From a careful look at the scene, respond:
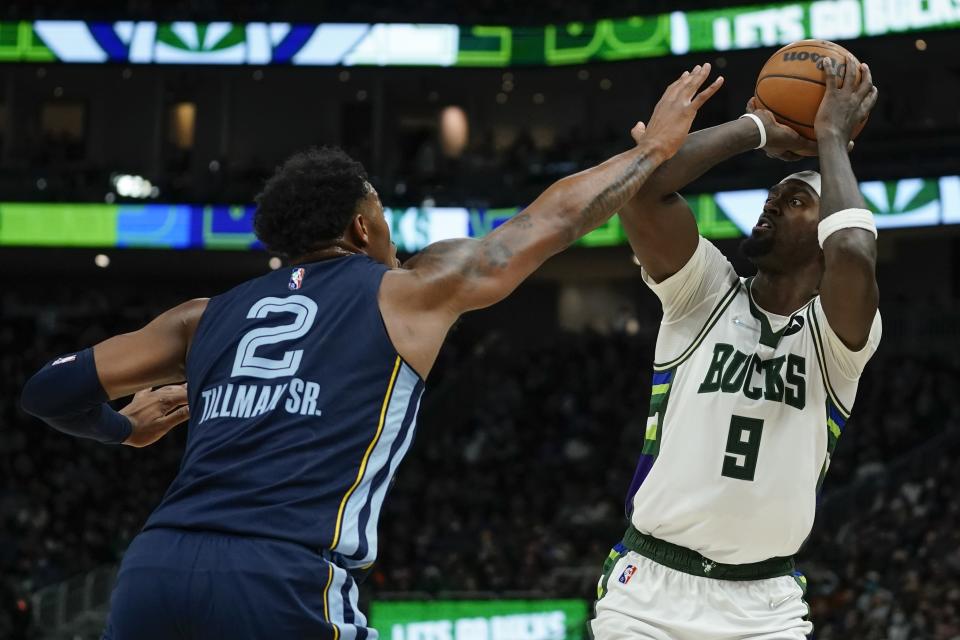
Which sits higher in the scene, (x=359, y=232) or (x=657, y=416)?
(x=359, y=232)

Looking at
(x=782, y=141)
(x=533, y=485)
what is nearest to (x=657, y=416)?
(x=782, y=141)

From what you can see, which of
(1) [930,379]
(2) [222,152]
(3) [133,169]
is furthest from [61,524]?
(1) [930,379]

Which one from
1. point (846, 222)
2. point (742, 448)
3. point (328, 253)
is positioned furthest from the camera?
point (742, 448)

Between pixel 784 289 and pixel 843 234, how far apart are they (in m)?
0.54

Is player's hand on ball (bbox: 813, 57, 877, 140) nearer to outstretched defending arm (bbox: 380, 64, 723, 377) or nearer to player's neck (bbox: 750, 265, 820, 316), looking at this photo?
player's neck (bbox: 750, 265, 820, 316)

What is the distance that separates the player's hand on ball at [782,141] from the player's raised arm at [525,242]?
890 mm

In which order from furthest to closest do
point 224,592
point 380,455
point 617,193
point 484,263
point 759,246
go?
point 759,246, point 617,193, point 484,263, point 380,455, point 224,592

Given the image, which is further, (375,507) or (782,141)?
(782,141)

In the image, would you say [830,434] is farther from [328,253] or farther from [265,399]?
[265,399]

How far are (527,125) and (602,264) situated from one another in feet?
14.9

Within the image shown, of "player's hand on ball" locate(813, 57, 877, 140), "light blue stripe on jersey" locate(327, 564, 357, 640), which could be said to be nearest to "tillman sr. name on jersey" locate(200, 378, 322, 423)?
"light blue stripe on jersey" locate(327, 564, 357, 640)

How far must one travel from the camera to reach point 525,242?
381cm

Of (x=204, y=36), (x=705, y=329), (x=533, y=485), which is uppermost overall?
(x=204, y=36)

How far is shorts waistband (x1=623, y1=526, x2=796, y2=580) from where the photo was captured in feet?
15.7
